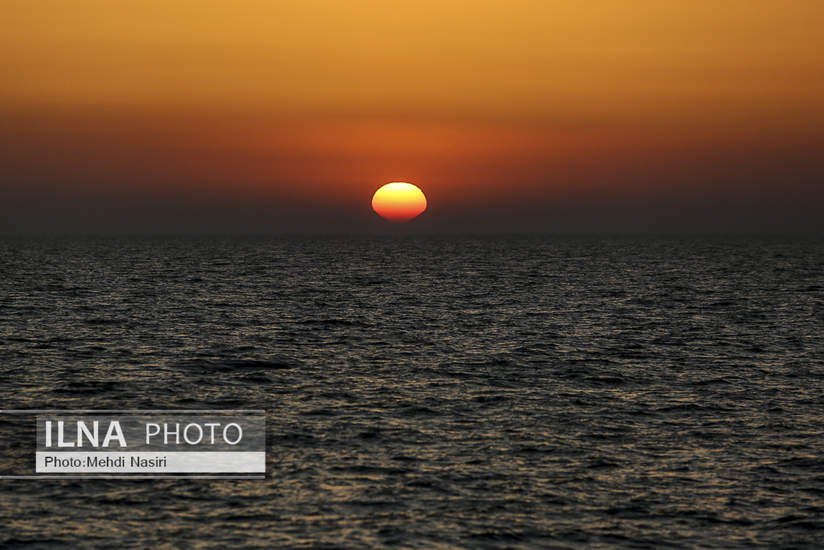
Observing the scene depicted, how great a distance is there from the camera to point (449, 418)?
32594 mm

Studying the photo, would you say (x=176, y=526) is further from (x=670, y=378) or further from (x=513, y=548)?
(x=670, y=378)

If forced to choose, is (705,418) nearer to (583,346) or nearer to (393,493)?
(393,493)

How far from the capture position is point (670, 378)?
41438 millimetres

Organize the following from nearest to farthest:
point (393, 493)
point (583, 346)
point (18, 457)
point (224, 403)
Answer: point (393, 493)
point (18, 457)
point (224, 403)
point (583, 346)

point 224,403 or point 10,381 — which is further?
point 10,381

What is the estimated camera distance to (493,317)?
2689 inches

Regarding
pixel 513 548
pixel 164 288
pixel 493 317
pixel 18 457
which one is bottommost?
pixel 513 548

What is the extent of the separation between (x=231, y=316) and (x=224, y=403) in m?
32.9

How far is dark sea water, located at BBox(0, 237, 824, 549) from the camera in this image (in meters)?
21.4

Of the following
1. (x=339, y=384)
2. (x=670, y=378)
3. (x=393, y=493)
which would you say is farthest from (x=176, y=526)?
(x=670, y=378)

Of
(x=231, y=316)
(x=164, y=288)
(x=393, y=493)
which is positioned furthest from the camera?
(x=164, y=288)

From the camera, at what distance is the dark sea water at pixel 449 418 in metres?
Result: 21.4

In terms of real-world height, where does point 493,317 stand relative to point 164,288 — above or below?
below

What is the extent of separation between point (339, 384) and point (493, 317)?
30.7 metres
